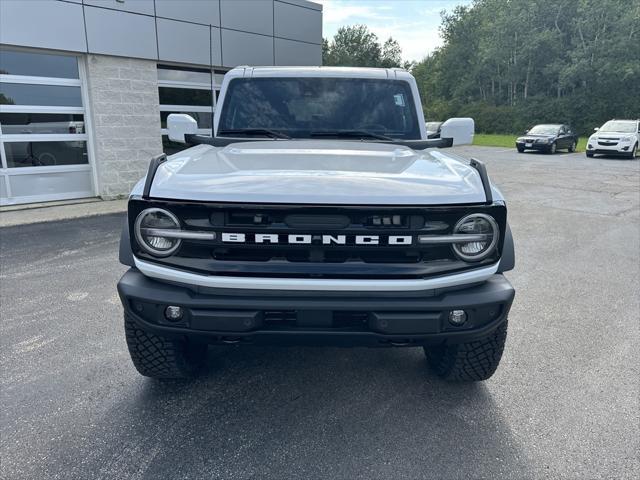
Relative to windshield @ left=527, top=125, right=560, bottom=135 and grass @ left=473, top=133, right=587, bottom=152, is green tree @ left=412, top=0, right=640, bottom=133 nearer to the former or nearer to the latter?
grass @ left=473, top=133, right=587, bottom=152

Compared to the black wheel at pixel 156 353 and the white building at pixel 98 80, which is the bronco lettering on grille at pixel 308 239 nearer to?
the black wheel at pixel 156 353

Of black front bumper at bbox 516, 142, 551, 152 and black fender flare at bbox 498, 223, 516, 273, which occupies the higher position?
black fender flare at bbox 498, 223, 516, 273

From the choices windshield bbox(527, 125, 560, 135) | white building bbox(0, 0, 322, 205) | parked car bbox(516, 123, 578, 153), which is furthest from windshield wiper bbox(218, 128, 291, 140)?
windshield bbox(527, 125, 560, 135)

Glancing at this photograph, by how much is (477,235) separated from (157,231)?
1.55m

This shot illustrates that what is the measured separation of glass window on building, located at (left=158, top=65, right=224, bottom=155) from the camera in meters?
11.0

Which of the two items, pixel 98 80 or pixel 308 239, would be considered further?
pixel 98 80

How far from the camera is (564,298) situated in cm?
462

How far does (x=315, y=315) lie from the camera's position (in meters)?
2.18

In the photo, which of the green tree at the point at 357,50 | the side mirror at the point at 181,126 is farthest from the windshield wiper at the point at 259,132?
the green tree at the point at 357,50

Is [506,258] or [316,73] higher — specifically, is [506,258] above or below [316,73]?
below

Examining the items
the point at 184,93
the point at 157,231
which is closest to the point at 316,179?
the point at 157,231

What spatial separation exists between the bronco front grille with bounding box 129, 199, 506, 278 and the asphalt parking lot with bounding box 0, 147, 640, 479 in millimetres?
934

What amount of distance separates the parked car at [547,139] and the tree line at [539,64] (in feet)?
42.5

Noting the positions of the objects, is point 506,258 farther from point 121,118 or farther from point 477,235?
point 121,118
